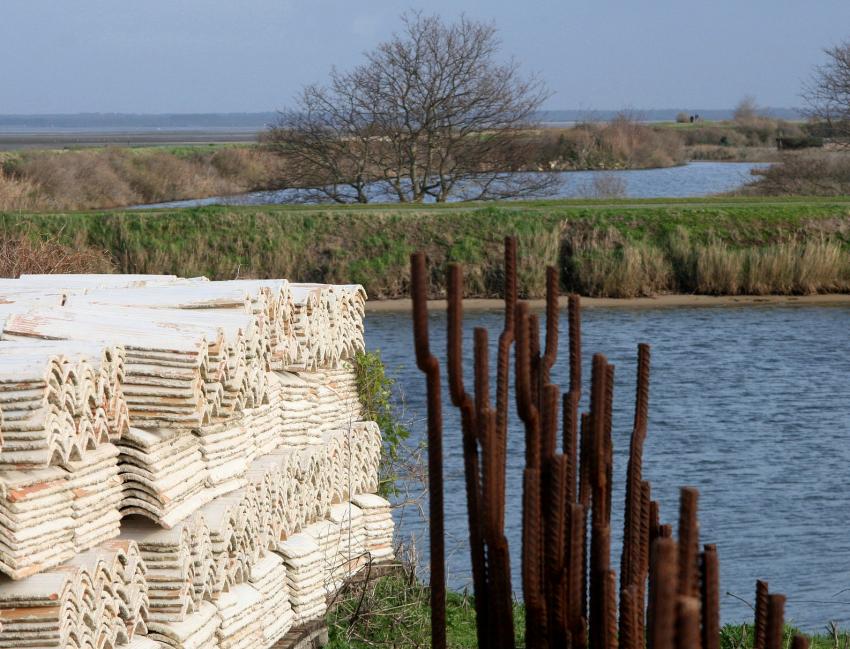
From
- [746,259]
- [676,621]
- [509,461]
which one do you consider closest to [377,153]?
[746,259]

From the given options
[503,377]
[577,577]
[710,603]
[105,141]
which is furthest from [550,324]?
[105,141]

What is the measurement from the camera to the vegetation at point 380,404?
789 centimetres

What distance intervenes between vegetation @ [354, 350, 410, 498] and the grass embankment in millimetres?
1153

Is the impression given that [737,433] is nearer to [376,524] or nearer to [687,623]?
[376,524]

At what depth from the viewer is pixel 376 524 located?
751cm

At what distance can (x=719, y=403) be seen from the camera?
17.2m

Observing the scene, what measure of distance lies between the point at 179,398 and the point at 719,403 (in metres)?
13.5

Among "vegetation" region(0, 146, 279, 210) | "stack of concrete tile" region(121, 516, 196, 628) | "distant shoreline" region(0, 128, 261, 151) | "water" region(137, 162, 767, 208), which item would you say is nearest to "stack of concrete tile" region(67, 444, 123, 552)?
"stack of concrete tile" region(121, 516, 196, 628)

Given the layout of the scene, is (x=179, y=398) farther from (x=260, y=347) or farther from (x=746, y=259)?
(x=746, y=259)

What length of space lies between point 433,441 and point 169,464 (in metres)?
1.79

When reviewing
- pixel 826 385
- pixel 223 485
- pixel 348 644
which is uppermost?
pixel 223 485

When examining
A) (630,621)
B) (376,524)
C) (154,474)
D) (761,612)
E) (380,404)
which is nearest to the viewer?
(630,621)

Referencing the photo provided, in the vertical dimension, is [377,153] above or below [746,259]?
above

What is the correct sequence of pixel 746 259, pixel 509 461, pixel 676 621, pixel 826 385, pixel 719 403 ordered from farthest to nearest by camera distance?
pixel 746 259 < pixel 826 385 < pixel 719 403 < pixel 509 461 < pixel 676 621
